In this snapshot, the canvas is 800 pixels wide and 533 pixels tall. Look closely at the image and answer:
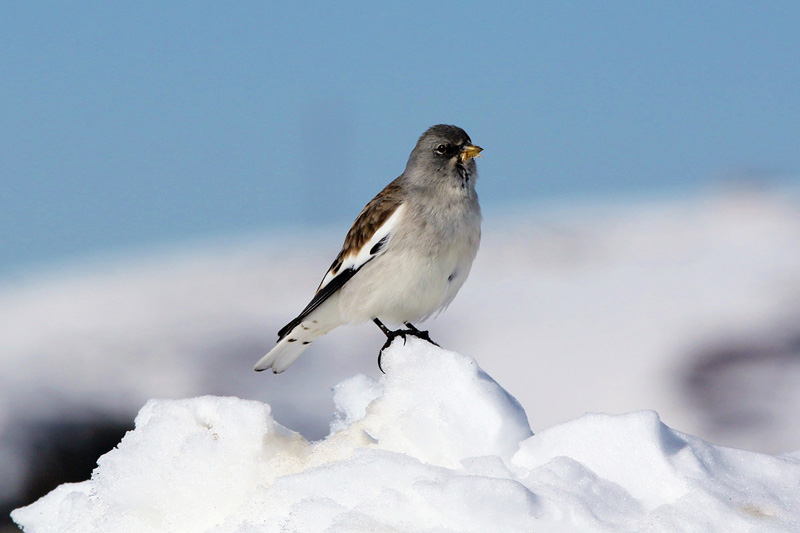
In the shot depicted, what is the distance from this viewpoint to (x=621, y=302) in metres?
18.1

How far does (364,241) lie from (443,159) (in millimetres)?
739

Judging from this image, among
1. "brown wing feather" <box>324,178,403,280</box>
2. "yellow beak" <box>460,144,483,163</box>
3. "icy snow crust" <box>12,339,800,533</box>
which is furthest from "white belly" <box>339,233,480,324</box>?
"icy snow crust" <box>12,339,800,533</box>

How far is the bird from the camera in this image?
5.46 m

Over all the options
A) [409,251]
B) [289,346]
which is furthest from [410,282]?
[289,346]

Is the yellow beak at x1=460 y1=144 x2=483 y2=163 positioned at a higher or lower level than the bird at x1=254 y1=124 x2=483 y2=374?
higher

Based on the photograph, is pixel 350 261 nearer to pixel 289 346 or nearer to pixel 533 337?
pixel 289 346

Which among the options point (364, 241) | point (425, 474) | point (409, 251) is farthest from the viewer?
point (364, 241)

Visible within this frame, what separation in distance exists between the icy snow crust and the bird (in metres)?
1.88

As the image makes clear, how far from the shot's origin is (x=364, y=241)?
6.00 m

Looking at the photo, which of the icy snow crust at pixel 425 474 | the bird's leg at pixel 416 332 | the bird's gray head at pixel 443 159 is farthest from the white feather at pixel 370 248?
the icy snow crust at pixel 425 474

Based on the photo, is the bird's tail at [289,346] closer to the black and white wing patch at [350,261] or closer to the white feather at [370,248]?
the black and white wing patch at [350,261]

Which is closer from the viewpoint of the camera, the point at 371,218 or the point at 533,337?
the point at 371,218

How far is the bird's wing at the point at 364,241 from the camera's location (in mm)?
5734

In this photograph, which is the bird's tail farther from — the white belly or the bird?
the white belly
